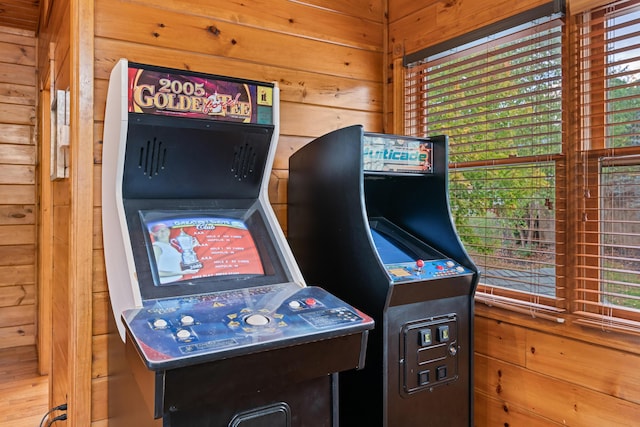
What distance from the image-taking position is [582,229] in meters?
1.67

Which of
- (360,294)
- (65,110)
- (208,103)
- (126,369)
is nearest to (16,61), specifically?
(65,110)

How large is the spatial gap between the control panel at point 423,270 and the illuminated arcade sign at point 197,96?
2.30 feet

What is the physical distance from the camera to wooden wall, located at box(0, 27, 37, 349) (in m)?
3.57

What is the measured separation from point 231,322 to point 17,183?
3.40 m

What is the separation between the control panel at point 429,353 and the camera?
5.26ft

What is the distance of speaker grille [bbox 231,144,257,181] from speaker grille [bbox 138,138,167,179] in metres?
0.25

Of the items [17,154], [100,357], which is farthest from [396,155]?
[17,154]

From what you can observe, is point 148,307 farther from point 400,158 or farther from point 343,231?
point 400,158

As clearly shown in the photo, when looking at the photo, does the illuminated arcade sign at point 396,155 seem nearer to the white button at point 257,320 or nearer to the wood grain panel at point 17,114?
the white button at point 257,320

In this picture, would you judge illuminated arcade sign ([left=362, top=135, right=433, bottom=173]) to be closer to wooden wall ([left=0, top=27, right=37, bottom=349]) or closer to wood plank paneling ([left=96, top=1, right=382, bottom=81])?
wood plank paneling ([left=96, top=1, right=382, bottom=81])

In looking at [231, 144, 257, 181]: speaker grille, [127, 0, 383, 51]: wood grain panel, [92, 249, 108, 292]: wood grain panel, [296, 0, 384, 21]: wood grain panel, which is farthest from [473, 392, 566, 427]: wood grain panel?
[296, 0, 384, 21]: wood grain panel

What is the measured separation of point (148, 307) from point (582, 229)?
5.06 ft

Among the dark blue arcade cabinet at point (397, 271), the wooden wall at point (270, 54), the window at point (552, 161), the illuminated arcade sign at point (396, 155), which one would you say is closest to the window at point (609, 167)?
the window at point (552, 161)

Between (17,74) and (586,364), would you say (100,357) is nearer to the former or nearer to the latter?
(586,364)
